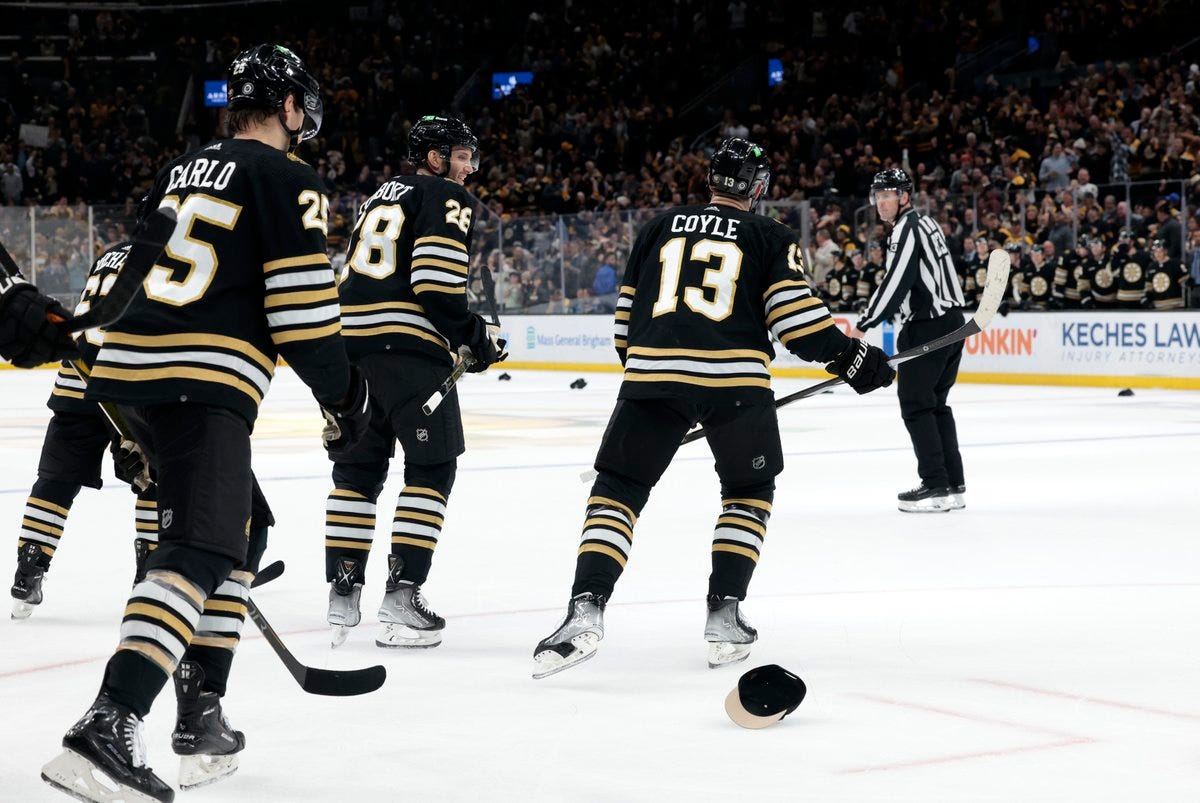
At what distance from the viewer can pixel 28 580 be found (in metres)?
4.50

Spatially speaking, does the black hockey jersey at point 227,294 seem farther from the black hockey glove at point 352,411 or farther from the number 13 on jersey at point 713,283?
the number 13 on jersey at point 713,283

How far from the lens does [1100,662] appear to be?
3742 mm

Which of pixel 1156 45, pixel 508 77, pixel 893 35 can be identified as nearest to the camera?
pixel 1156 45

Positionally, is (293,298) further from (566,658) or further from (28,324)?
(566,658)

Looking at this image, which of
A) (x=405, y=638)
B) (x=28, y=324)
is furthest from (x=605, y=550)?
(x=28, y=324)

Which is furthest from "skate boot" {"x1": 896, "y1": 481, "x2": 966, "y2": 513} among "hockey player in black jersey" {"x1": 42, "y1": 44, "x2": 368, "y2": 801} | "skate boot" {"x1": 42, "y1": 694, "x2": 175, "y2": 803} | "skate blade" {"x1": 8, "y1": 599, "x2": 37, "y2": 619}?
"skate boot" {"x1": 42, "y1": 694, "x2": 175, "y2": 803}

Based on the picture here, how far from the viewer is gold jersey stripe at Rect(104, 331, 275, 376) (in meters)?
2.71

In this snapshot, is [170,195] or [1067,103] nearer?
[170,195]

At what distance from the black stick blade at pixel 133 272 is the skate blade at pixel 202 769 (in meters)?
0.77

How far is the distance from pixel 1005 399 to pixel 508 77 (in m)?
15.8

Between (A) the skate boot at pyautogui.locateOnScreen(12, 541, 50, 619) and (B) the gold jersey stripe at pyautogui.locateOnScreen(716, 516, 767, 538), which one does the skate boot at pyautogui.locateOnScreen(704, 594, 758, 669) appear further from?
(A) the skate boot at pyautogui.locateOnScreen(12, 541, 50, 619)

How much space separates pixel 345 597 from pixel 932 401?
3.36 m

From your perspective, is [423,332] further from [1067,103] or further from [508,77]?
[508,77]

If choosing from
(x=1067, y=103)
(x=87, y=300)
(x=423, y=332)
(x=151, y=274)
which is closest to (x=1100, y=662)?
(x=423, y=332)
